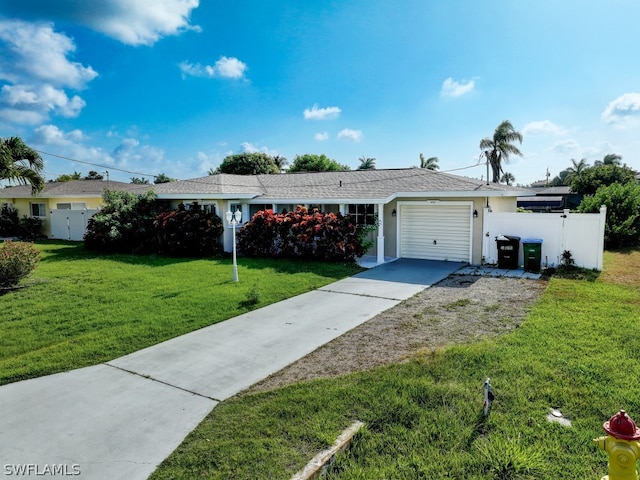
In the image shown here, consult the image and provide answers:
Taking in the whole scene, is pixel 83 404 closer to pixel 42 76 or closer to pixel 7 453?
pixel 7 453

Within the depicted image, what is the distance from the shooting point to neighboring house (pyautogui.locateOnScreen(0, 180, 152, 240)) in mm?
22141

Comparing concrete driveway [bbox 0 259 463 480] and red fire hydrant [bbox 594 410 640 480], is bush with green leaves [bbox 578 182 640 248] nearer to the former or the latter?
concrete driveway [bbox 0 259 463 480]

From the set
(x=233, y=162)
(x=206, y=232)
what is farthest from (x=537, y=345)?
(x=233, y=162)

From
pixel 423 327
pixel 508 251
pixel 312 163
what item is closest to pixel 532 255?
pixel 508 251

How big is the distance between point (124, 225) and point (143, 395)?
46.4 ft

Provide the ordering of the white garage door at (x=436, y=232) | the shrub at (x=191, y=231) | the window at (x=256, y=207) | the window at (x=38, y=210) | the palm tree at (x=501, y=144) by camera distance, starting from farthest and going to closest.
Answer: the palm tree at (x=501, y=144)
the window at (x=38, y=210)
the window at (x=256, y=207)
the shrub at (x=191, y=231)
the white garage door at (x=436, y=232)

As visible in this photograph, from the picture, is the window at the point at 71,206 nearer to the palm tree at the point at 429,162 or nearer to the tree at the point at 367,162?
the tree at the point at 367,162

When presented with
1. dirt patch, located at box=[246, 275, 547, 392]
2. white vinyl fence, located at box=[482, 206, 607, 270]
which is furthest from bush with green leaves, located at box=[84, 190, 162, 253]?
white vinyl fence, located at box=[482, 206, 607, 270]

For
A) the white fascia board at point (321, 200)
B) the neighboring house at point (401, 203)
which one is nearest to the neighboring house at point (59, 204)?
the neighboring house at point (401, 203)

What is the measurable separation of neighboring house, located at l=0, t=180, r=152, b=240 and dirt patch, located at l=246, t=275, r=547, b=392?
19.3 meters

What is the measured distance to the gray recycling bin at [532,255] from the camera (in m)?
11.8

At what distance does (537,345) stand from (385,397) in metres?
3.00

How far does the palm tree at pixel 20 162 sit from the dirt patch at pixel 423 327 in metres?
12.9

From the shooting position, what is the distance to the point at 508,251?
1243 cm
